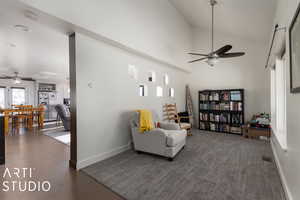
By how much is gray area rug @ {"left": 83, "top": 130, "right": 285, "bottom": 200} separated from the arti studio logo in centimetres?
61

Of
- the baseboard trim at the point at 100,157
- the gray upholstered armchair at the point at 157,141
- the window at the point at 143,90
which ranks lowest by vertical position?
the baseboard trim at the point at 100,157

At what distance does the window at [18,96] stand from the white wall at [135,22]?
8453 mm

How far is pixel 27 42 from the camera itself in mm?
3395

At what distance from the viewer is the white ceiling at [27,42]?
224cm

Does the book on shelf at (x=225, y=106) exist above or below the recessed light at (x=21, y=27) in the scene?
below

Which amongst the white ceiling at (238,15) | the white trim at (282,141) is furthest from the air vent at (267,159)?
the white ceiling at (238,15)

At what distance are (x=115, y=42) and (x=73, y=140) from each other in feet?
6.80

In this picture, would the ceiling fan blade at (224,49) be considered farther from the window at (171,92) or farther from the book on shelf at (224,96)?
the book on shelf at (224,96)

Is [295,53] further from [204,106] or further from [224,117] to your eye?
[204,106]

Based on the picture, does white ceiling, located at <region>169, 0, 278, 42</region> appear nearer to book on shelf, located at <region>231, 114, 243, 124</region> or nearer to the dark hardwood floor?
book on shelf, located at <region>231, 114, 243, 124</region>

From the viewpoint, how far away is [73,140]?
8.03ft

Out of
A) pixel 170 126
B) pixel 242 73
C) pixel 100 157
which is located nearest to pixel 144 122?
pixel 170 126

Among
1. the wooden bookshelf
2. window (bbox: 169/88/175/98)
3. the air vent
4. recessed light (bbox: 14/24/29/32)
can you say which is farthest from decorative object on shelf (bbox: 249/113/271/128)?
recessed light (bbox: 14/24/29/32)

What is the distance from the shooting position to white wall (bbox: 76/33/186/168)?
2490mm
